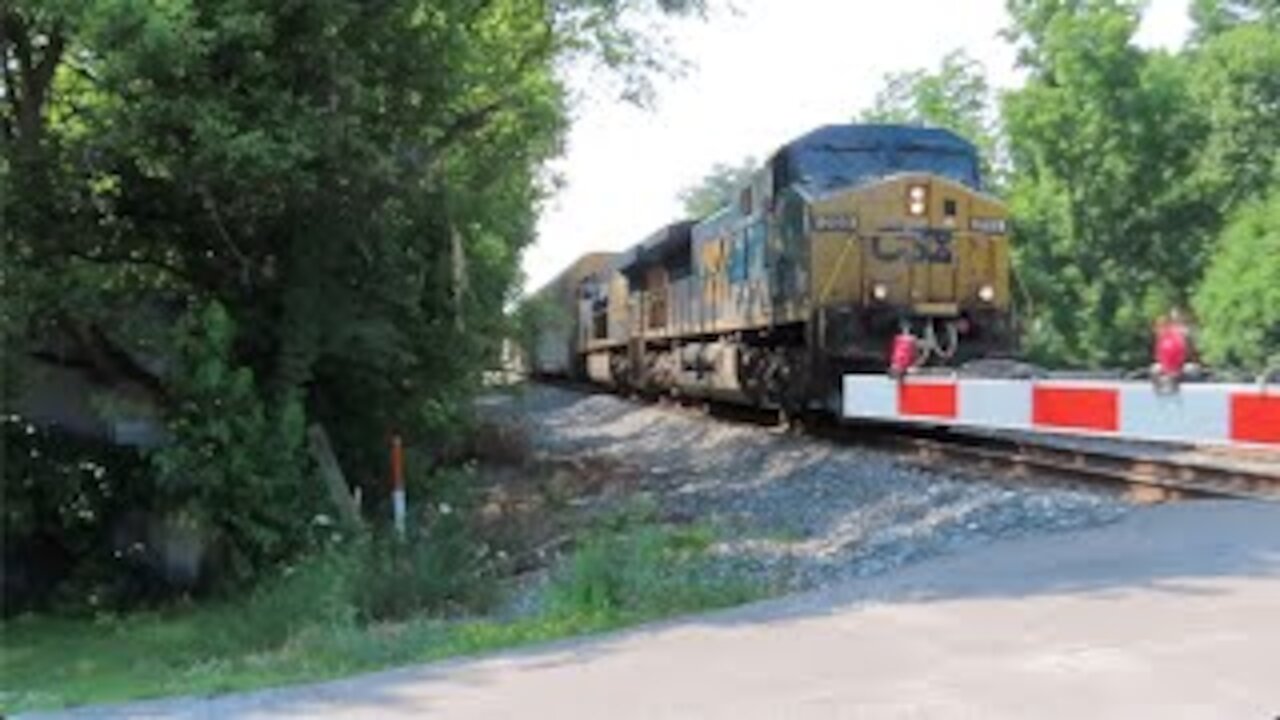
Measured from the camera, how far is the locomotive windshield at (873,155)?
20.8 m

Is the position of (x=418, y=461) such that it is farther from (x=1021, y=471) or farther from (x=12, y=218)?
(x=1021, y=471)

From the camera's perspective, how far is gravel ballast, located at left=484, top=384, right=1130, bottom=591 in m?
11.7

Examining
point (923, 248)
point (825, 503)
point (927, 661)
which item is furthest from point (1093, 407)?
point (923, 248)

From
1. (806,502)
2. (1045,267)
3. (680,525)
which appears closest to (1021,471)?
(806,502)

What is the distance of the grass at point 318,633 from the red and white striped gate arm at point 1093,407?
2714 millimetres

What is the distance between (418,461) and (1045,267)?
36663 millimetres

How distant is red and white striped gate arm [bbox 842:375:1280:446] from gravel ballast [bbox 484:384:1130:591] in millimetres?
3365

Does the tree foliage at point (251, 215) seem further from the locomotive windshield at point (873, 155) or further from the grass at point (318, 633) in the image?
the locomotive windshield at point (873, 155)

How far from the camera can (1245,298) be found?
3803 cm

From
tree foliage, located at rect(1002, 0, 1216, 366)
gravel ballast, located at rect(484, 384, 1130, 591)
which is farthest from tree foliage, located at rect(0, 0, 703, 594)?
tree foliage, located at rect(1002, 0, 1216, 366)

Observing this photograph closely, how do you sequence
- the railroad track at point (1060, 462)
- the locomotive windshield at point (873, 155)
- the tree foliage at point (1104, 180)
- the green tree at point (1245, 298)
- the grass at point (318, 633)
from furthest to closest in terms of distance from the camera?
the tree foliage at point (1104, 180) < the green tree at point (1245, 298) < the locomotive windshield at point (873, 155) < the railroad track at point (1060, 462) < the grass at point (318, 633)

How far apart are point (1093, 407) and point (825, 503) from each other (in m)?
9.45

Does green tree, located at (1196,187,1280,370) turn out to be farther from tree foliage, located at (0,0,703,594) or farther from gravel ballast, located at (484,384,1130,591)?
tree foliage, located at (0,0,703,594)

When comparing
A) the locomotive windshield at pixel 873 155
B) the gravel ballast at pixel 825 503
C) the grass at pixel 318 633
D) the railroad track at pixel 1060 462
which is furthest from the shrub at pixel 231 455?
the locomotive windshield at pixel 873 155
